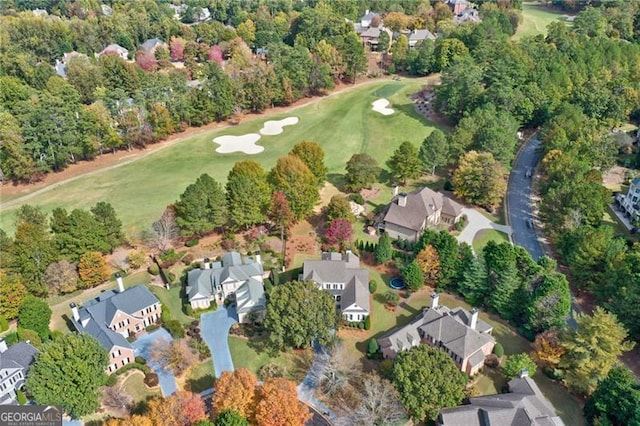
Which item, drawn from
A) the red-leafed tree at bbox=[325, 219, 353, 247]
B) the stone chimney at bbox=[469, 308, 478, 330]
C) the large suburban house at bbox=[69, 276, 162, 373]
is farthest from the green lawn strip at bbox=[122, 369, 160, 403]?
the stone chimney at bbox=[469, 308, 478, 330]

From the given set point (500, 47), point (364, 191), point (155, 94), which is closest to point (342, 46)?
point (500, 47)

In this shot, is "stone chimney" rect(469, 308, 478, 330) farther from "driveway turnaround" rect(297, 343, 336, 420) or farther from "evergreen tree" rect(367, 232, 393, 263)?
"evergreen tree" rect(367, 232, 393, 263)

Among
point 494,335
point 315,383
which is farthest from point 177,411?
point 494,335

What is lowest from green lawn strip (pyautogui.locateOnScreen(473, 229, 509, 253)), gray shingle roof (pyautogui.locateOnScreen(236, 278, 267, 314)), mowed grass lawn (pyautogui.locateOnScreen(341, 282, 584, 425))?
mowed grass lawn (pyautogui.locateOnScreen(341, 282, 584, 425))

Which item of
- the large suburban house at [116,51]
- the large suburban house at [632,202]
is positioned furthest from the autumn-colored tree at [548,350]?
the large suburban house at [116,51]

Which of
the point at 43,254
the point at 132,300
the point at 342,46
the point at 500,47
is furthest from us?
the point at 342,46

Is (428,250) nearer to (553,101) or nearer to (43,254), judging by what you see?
(43,254)
